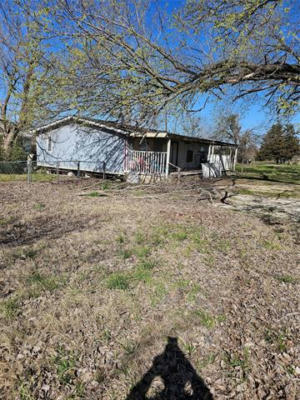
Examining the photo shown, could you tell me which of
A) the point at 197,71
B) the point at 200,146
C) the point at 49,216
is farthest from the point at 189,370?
the point at 200,146

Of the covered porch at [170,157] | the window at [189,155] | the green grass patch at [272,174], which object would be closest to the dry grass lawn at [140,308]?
the covered porch at [170,157]

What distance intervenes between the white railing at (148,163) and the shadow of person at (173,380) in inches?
470

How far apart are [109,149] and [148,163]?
2777 mm

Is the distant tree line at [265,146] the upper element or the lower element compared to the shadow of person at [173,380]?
upper

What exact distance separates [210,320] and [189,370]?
2.22 ft

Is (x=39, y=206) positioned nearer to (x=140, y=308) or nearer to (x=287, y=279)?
(x=140, y=308)

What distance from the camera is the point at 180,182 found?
44.1 ft

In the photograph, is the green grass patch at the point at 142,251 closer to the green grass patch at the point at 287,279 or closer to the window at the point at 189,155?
the green grass patch at the point at 287,279

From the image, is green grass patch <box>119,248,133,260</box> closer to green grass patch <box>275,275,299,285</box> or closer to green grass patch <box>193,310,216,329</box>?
green grass patch <box>193,310,216,329</box>

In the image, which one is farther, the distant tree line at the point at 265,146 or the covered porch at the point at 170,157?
the distant tree line at the point at 265,146

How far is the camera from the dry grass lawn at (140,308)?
2.02 meters

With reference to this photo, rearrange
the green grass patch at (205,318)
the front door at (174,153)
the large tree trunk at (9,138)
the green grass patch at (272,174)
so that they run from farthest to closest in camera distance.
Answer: the green grass patch at (272,174), the front door at (174,153), the large tree trunk at (9,138), the green grass patch at (205,318)

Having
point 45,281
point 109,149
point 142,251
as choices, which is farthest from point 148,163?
point 45,281

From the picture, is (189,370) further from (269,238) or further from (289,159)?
(289,159)
